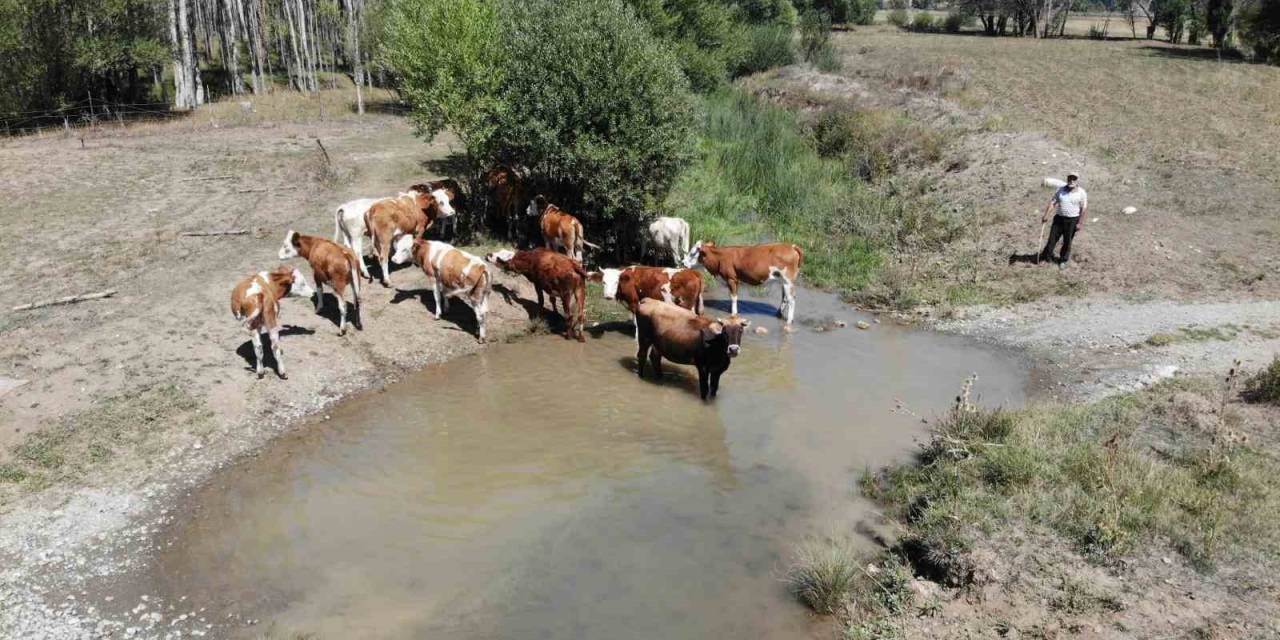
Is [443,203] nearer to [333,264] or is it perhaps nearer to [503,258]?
[503,258]

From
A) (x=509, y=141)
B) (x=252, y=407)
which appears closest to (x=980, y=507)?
(x=252, y=407)

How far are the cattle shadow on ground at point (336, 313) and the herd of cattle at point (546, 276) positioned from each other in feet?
0.35

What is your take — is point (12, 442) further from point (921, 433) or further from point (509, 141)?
point (921, 433)

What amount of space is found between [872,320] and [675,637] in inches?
395

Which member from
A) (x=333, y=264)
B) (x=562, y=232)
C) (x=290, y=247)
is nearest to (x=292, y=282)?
(x=333, y=264)

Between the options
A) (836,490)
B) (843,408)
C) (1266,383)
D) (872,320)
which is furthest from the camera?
(872,320)

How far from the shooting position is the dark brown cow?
724 inches

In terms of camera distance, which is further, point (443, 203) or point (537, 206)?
point (537, 206)

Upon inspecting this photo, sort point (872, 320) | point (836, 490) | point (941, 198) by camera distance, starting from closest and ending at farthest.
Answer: point (836, 490) → point (872, 320) → point (941, 198)

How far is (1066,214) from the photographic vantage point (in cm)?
1667

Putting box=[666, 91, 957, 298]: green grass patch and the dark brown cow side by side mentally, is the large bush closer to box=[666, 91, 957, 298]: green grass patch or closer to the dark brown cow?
the dark brown cow

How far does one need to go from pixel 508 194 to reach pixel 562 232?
261 cm

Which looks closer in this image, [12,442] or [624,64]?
[12,442]

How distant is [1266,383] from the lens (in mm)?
10742
